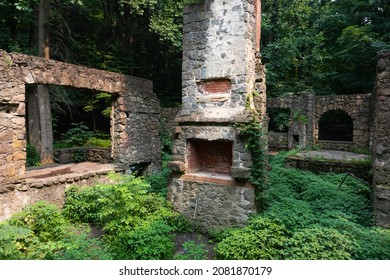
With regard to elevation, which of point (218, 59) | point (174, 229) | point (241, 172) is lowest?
point (174, 229)

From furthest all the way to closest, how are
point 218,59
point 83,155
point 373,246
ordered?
point 83,155, point 218,59, point 373,246

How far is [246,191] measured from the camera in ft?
19.1

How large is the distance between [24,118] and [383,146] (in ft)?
25.7

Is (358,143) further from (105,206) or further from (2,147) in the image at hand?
(2,147)

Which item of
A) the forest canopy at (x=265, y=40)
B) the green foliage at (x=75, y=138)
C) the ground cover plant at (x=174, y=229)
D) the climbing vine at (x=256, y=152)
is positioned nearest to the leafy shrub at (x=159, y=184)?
the ground cover plant at (x=174, y=229)

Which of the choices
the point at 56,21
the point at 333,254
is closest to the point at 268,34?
the point at 56,21

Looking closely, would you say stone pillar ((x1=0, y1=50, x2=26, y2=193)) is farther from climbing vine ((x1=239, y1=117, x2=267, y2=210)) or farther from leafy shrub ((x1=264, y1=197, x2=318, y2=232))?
leafy shrub ((x1=264, y1=197, x2=318, y2=232))

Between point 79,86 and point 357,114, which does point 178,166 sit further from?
point 357,114

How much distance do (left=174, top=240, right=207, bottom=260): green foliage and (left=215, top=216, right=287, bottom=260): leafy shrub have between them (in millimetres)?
288

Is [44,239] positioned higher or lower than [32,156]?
lower

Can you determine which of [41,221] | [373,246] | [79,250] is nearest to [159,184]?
[41,221]

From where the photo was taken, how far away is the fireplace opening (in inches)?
263

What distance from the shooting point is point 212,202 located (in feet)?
20.4

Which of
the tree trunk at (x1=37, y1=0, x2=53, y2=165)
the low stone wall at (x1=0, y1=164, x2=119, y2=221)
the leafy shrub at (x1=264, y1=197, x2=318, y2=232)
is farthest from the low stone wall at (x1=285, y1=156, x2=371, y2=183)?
the tree trunk at (x1=37, y1=0, x2=53, y2=165)
